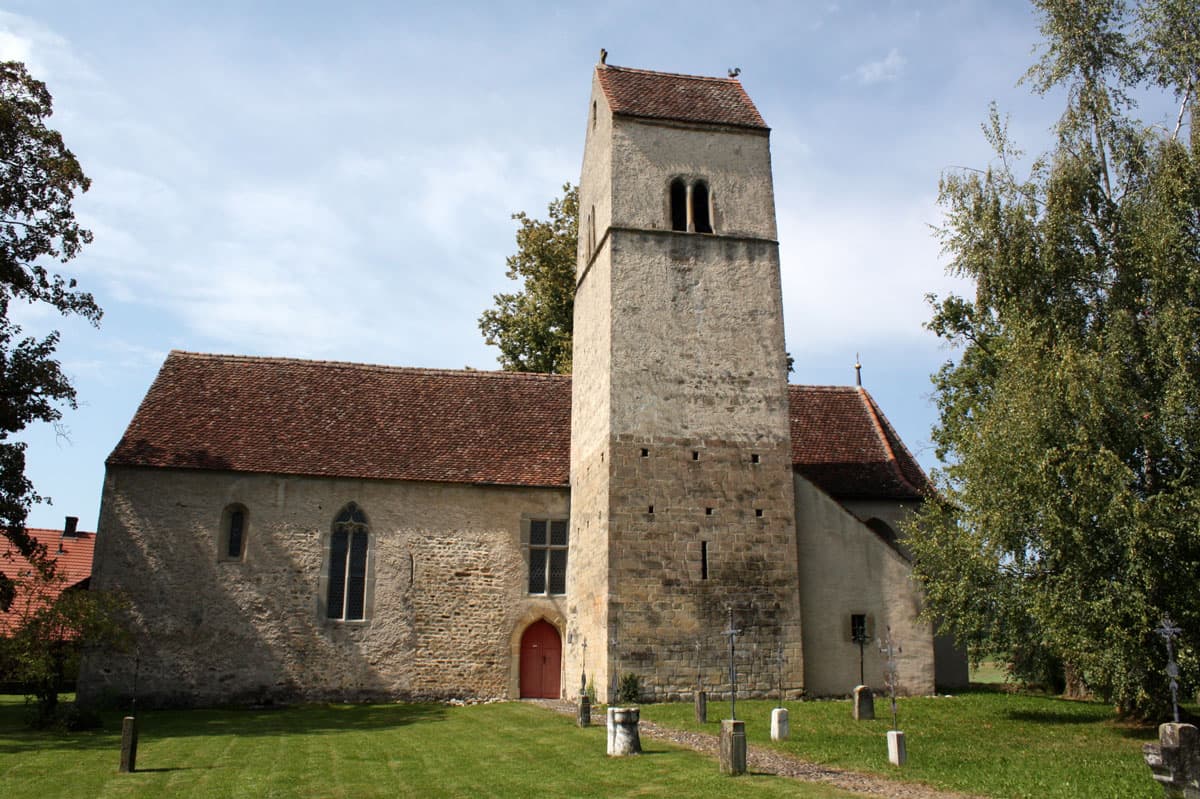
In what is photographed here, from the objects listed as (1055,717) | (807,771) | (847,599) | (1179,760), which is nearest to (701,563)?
(847,599)

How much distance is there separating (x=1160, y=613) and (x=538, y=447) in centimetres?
1459

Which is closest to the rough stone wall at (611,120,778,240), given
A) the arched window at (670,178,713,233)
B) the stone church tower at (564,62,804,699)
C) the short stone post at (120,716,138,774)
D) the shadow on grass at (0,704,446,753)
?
the stone church tower at (564,62,804,699)

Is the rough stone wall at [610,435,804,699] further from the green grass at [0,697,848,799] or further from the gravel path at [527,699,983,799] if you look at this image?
the gravel path at [527,699,983,799]

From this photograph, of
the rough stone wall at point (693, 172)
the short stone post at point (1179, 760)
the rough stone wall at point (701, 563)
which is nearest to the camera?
the short stone post at point (1179, 760)

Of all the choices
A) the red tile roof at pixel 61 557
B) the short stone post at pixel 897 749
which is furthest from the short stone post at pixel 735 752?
the red tile roof at pixel 61 557

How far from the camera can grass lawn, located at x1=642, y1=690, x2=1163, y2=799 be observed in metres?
11.6

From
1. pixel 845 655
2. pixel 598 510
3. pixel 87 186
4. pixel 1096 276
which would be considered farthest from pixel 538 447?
pixel 1096 276

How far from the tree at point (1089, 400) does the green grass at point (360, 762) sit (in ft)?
23.2

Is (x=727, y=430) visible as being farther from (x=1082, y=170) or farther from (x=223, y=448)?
(x=223, y=448)

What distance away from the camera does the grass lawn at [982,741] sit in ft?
38.0

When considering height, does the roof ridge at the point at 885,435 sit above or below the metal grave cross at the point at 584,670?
above

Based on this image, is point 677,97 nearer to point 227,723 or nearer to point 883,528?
point 883,528

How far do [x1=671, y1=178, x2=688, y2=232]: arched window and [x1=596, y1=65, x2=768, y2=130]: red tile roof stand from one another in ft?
5.36

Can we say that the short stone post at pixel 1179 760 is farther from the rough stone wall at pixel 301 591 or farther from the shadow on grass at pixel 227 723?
the rough stone wall at pixel 301 591
